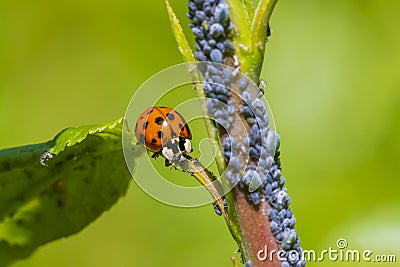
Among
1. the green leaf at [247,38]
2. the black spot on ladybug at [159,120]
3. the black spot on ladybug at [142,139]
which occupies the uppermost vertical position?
the green leaf at [247,38]

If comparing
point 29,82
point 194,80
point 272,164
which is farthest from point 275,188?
→ point 29,82

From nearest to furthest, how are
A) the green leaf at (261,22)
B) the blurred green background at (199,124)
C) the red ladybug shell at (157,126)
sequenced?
the green leaf at (261,22) → the red ladybug shell at (157,126) → the blurred green background at (199,124)

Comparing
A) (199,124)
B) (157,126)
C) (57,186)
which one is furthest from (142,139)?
(199,124)

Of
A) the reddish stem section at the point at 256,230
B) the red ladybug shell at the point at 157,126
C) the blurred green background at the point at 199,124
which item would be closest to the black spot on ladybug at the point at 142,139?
the red ladybug shell at the point at 157,126

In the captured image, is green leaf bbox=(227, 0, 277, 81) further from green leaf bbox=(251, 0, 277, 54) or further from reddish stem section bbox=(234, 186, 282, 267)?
reddish stem section bbox=(234, 186, 282, 267)

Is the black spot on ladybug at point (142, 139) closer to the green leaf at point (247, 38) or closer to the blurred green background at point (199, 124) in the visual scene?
the green leaf at point (247, 38)

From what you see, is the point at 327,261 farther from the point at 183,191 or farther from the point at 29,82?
the point at 29,82

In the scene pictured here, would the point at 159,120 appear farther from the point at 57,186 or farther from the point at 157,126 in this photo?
the point at 57,186
